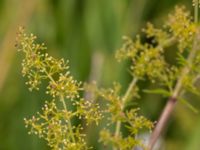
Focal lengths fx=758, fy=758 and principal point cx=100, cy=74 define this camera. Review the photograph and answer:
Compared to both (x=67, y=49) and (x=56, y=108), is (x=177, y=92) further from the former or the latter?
(x=67, y=49)

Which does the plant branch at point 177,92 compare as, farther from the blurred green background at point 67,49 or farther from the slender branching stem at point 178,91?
the blurred green background at point 67,49

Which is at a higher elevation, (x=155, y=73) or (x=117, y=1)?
(x=117, y=1)

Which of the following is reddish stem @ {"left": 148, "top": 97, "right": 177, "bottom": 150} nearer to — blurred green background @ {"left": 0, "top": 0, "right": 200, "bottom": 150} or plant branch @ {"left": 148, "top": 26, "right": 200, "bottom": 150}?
plant branch @ {"left": 148, "top": 26, "right": 200, "bottom": 150}

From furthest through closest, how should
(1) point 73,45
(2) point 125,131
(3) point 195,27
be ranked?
(1) point 73,45 < (2) point 125,131 < (3) point 195,27

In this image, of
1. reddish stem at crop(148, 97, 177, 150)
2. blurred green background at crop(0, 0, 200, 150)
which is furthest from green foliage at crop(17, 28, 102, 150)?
blurred green background at crop(0, 0, 200, 150)

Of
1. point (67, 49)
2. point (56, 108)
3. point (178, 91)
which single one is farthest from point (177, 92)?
point (67, 49)

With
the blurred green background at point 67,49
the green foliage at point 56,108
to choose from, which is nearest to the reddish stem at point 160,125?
the green foliage at point 56,108

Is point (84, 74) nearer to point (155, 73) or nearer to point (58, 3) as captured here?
point (58, 3)

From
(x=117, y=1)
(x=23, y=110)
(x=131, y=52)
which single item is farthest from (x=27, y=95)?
(x=131, y=52)
